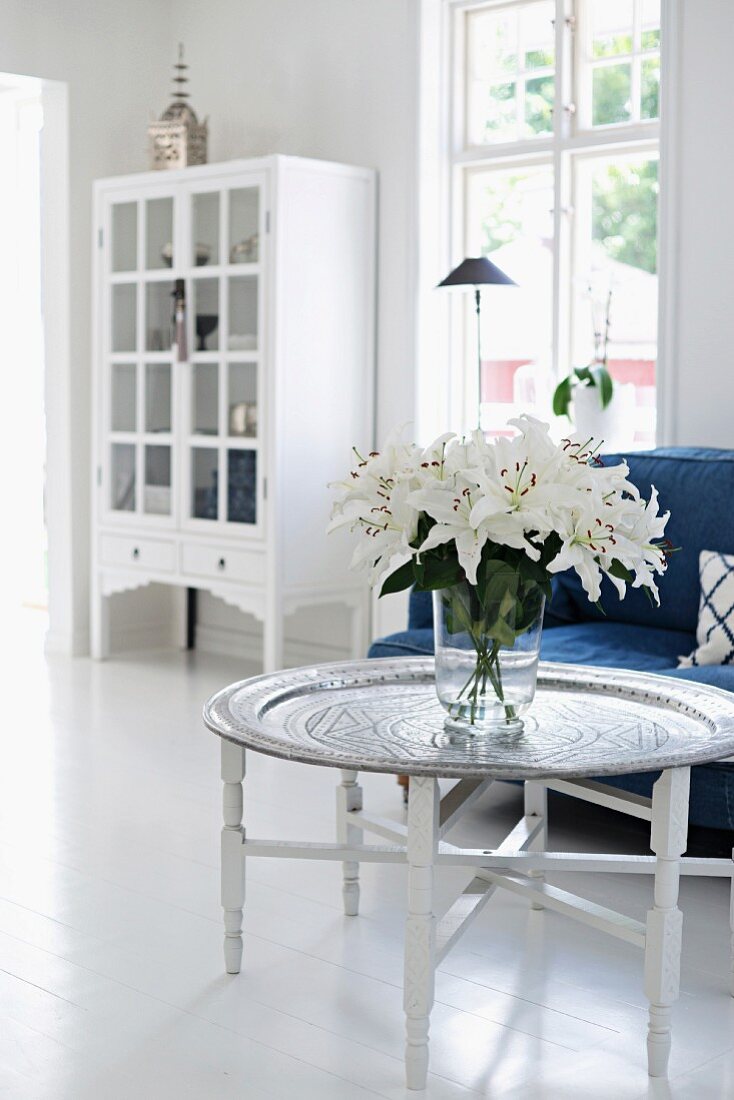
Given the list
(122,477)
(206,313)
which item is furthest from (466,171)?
(122,477)

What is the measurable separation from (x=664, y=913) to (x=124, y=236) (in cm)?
383

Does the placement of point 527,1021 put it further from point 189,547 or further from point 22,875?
point 189,547

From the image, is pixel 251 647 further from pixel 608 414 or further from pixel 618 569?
pixel 618 569

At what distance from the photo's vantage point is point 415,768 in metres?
1.94

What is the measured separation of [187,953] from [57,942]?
0.26 meters

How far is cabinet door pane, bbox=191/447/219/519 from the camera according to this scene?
4.93 metres

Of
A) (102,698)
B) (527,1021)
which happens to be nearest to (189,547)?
(102,698)

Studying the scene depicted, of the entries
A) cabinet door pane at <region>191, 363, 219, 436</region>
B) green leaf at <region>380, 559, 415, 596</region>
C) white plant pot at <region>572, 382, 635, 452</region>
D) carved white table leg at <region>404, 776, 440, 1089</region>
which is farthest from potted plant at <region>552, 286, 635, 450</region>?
carved white table leg at <region>404, 776, 440, 1089</region>

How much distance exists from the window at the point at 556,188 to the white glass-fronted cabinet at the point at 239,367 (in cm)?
44

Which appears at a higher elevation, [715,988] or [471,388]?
[471,388]

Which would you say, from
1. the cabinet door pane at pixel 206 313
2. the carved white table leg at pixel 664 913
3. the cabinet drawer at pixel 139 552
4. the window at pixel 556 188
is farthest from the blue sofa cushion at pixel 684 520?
the cabinet drawer at pixel 139 552

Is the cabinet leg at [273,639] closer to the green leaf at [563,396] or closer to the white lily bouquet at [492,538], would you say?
the green leaf at [563,396]

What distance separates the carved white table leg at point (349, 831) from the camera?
268 cm

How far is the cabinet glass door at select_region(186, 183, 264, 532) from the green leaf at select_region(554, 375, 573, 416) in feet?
3.52
